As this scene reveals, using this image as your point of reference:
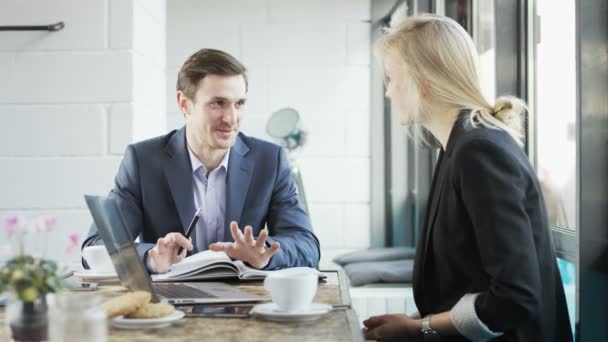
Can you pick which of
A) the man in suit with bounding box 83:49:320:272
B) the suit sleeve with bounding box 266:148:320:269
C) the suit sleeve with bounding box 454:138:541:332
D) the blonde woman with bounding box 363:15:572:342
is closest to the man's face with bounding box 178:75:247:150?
the man in suit with bounding box 83:49:320:272

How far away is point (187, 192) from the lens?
2537 millimetres

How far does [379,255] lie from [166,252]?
2617 mm

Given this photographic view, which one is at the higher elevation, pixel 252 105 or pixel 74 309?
pixel 252 105

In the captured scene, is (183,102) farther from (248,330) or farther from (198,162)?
(248,330)

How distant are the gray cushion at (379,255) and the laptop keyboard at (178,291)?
2.74 m

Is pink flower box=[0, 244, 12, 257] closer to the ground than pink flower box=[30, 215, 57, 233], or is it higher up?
closer to the ground

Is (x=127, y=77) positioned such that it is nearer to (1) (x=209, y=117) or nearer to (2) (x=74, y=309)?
(1) (x=209, y=117)

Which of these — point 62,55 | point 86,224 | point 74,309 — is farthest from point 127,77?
point 74,309

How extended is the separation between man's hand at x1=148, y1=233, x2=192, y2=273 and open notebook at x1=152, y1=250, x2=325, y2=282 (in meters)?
0.03

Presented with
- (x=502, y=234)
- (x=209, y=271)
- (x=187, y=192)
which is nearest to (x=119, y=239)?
(x=209, y=271)

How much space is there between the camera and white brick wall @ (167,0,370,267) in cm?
502

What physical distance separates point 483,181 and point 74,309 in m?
0.92

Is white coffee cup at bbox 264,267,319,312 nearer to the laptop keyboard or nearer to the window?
the laptop keyboard

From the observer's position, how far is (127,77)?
128 inches
